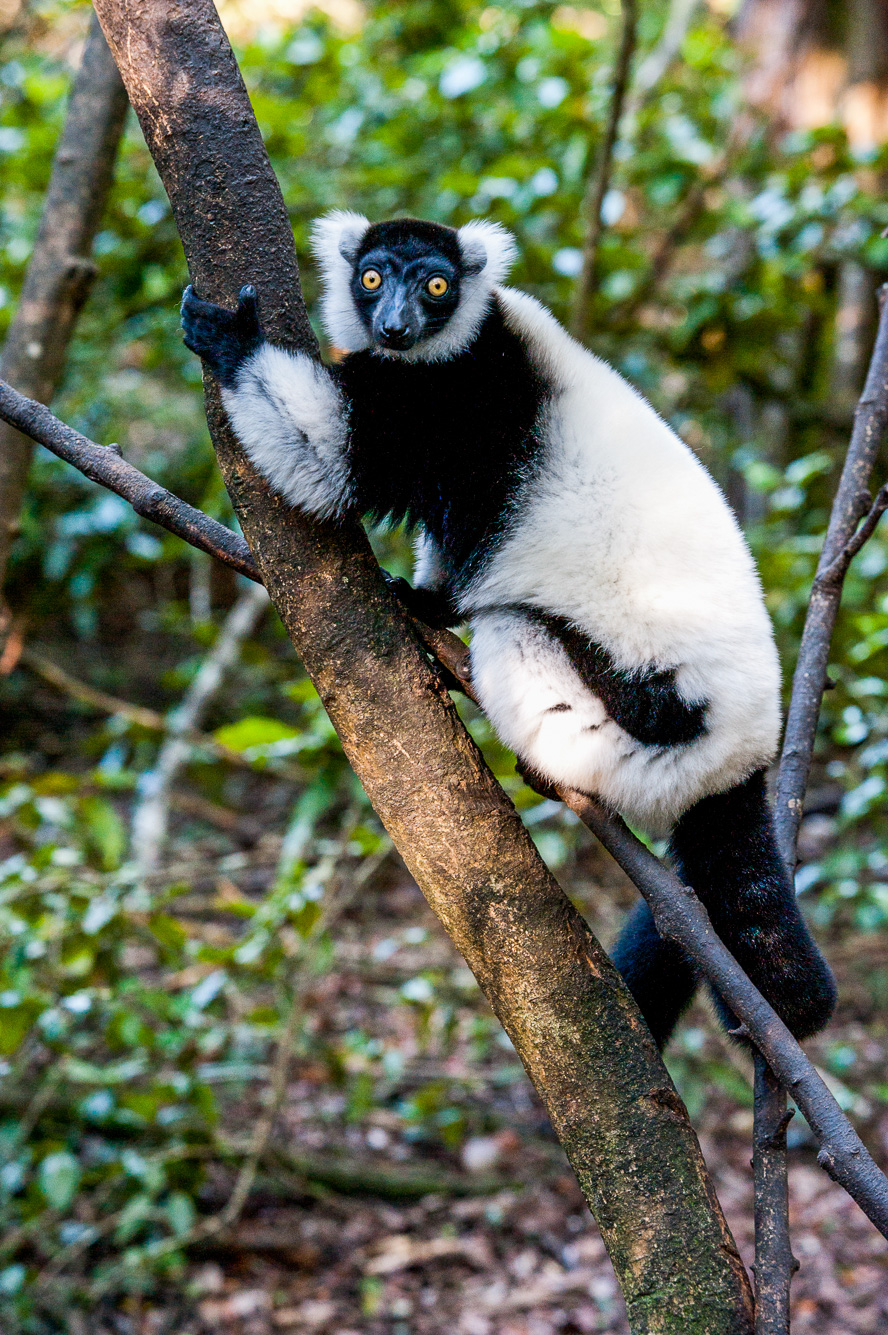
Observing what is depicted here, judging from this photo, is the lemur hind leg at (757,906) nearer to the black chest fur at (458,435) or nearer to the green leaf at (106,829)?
the black chest fur at (458,435)

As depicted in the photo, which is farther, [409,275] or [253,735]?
[253,735]

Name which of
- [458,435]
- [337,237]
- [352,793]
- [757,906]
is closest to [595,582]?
[458,435]

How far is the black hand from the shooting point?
194 centimetres

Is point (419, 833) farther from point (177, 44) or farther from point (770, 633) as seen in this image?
point (177, 44)

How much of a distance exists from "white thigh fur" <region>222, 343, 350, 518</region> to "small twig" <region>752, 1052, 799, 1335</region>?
1.44m

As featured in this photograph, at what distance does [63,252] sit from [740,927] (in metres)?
2.78

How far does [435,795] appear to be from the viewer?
184 cm

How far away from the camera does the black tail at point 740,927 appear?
2.21 m

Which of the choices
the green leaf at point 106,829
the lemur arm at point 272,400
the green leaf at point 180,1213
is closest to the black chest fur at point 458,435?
the lemur arm at point 272,400

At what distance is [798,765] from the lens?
7.54ft

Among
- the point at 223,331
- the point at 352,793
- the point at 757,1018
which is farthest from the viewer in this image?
the point at 352,793

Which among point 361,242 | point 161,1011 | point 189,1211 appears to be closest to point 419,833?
point 361,242

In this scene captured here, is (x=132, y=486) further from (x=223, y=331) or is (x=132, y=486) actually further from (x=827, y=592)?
(x=827, y=592)

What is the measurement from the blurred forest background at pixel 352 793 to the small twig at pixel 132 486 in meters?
0.47
